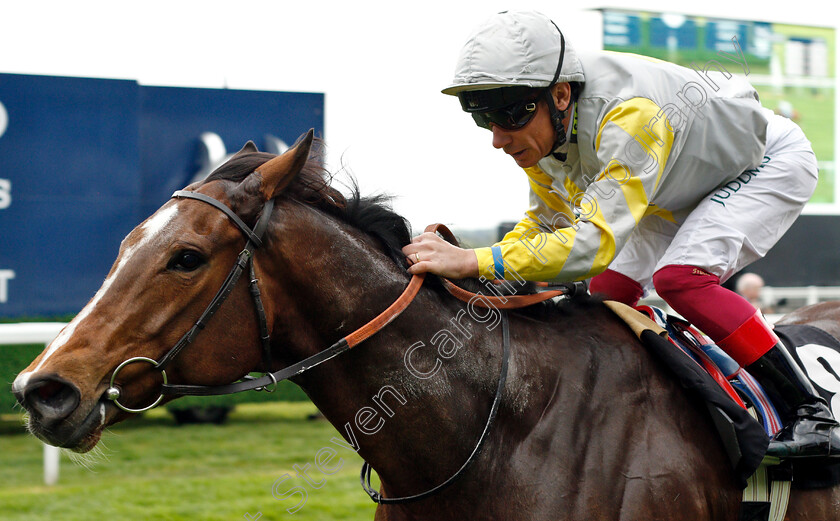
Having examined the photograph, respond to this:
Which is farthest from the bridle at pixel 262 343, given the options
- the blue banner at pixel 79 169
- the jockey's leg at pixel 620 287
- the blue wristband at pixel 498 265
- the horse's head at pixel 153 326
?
the blue banner at pixel 79 169

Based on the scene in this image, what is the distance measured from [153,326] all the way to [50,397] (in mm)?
259

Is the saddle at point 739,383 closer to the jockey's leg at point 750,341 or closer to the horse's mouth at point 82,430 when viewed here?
the jockey's leg at point 750,341

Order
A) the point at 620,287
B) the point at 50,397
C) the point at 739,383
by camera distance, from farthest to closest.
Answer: the point at 620,287 < the point at 739,383 < the point at 50,397

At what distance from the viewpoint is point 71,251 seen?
673 cm

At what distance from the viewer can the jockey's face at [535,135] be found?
2.41m

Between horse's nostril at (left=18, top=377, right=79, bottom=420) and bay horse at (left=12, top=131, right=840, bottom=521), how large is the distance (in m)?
0.04

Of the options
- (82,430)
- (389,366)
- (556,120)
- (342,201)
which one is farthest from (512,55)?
(82,430)

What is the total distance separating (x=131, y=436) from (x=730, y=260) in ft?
18.2

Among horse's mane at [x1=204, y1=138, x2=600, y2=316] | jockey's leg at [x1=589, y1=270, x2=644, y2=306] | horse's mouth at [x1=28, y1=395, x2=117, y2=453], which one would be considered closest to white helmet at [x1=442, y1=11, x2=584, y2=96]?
horse's mane at [x1=204, y1=138, x2=600, y2=316]

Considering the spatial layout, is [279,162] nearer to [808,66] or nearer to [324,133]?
[324,133]

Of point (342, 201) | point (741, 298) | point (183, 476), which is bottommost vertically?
point (183, 476)

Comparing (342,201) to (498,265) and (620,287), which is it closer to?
(498,265)

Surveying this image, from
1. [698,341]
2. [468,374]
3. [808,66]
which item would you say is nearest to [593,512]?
[468,374]

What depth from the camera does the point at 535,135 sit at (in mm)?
2439
